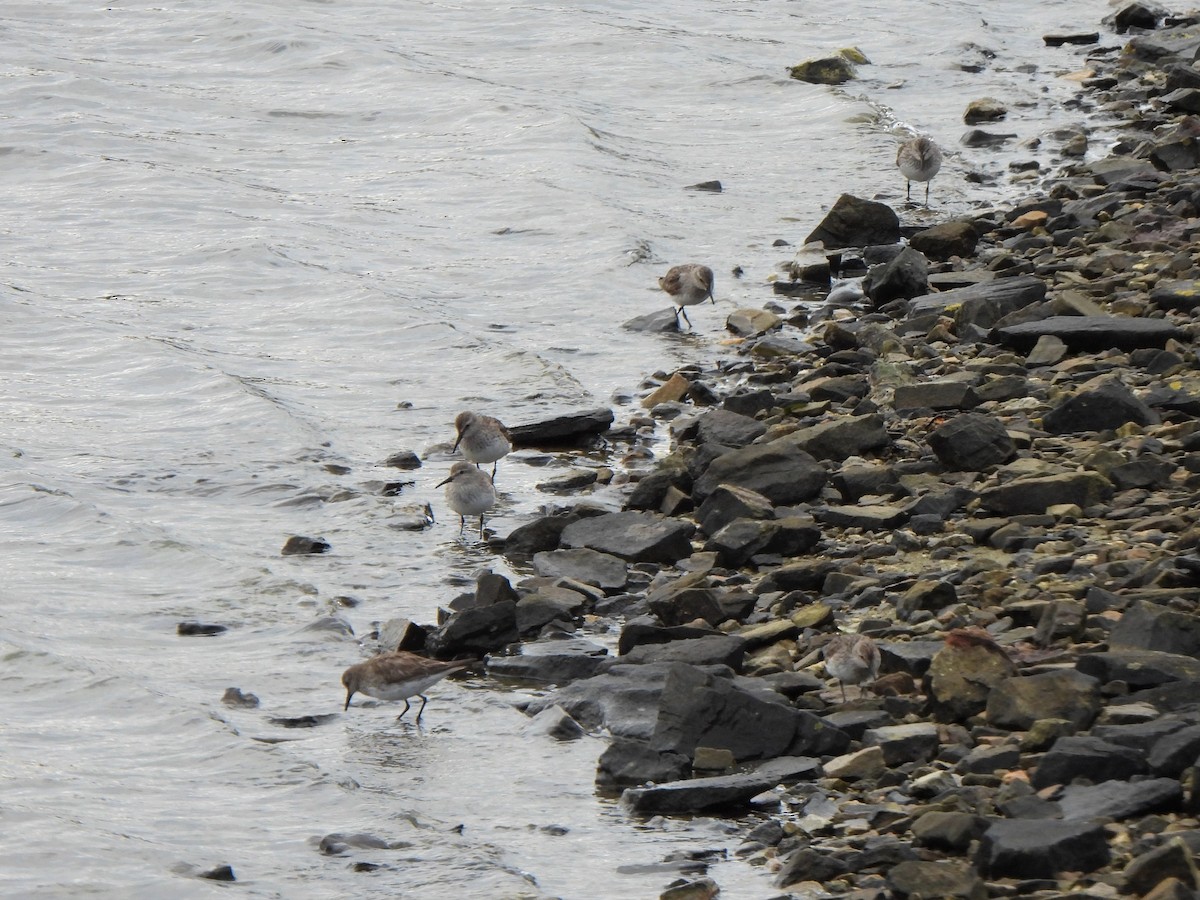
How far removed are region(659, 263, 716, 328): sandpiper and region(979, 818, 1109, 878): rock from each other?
8.74 meters

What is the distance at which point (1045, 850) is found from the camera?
5992 millimetres

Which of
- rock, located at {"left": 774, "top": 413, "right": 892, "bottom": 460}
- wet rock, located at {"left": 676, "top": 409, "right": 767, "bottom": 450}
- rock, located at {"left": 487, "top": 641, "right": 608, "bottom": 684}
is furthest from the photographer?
wet rock, located at {"left": 676, "top": 409, "right": 767, "bottom": 450}

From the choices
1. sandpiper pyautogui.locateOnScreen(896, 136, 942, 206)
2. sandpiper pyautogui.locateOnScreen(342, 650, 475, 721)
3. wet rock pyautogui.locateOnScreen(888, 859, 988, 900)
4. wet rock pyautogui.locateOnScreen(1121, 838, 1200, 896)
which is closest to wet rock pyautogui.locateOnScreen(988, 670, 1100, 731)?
wet rock pyautogui.locateOnScreen(888, 859, 988, 900)

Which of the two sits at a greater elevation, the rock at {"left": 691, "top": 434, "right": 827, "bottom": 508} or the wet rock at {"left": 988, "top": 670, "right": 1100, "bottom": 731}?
the wet rock at {"left": 988, "top": 670, "right": 1100, "bottom": 731}

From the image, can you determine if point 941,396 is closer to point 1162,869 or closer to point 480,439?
point 480,439

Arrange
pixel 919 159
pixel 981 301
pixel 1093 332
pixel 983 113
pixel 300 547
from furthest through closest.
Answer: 1. pixel 983 113
2. pixel 919 159
3. pixel 981 301
4. pixel 1093 332
5. pixel 300 547

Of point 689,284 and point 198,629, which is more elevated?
point 689,284

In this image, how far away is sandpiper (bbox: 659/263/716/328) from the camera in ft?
47.2

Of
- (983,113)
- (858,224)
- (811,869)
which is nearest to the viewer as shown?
(811,869)

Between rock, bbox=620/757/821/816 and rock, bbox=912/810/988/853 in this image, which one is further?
rock, bbox=620/757/821/816

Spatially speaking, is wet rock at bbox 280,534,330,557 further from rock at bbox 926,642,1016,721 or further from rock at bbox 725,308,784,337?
rock at bbox 725,308,784,337

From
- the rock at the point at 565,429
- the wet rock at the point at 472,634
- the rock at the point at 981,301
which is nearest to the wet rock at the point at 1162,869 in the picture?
the wet rock at the point at 472,634

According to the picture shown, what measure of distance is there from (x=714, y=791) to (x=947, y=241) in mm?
8959

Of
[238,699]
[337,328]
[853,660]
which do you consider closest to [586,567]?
[238,699]
